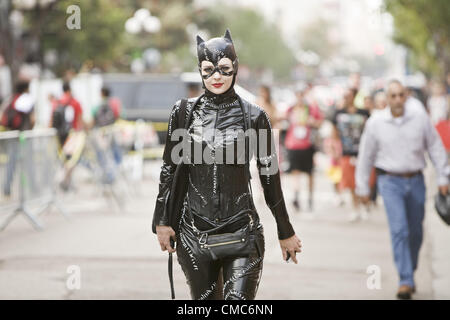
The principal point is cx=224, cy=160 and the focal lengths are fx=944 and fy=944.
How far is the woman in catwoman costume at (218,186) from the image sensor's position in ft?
14.9

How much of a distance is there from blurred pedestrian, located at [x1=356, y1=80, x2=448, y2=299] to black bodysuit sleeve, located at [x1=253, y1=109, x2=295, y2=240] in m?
3.27

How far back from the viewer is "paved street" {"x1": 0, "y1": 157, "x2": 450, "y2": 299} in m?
7.91

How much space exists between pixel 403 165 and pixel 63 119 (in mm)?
9816

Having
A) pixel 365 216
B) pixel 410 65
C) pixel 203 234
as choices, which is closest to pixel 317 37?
pixel 410 65

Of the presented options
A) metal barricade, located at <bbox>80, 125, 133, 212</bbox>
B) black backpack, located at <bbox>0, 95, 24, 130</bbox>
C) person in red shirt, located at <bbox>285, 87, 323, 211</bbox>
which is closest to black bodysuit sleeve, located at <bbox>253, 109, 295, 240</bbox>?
person in red shirt, located at <bbox>285, 87, 323, 211</bbox>

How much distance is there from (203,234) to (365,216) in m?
9.30

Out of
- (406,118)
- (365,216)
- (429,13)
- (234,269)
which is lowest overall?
(365,216)

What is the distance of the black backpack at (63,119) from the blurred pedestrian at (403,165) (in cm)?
937

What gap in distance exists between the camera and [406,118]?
7.93 m

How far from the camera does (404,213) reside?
25.7 feet

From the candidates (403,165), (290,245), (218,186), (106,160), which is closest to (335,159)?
(106,160)

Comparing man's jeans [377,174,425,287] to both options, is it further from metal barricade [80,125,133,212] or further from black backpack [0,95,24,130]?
black backpack [0,95,24,130]

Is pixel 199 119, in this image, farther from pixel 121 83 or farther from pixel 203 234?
pixel 121 83
